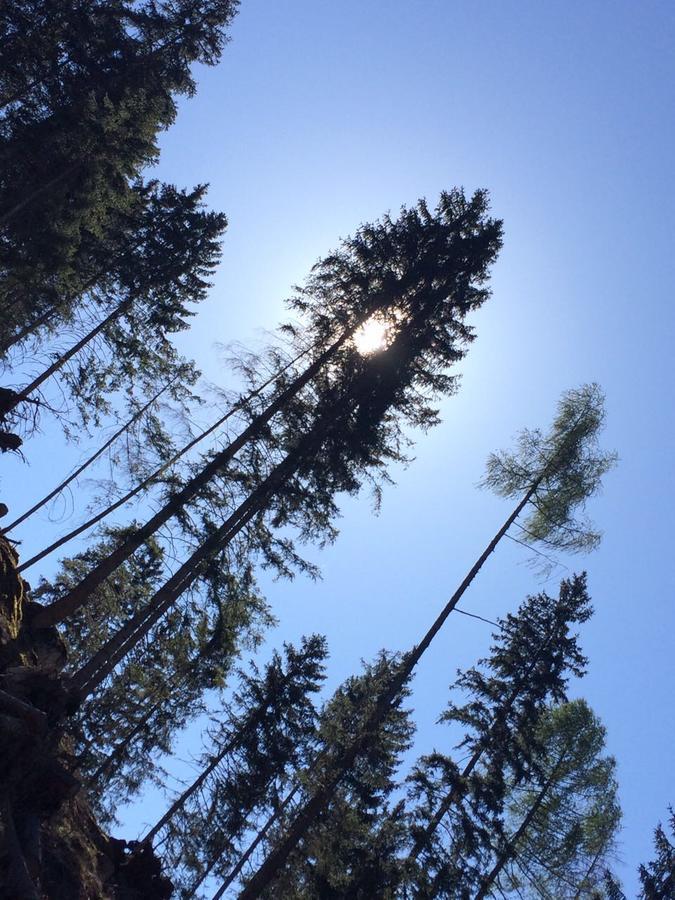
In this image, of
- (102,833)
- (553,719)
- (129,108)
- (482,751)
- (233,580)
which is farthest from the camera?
(553,719)

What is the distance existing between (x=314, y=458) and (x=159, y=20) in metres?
13.1

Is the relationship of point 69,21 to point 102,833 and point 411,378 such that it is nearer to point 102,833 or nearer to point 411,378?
point 411,378

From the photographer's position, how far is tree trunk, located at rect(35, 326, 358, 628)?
11.0m

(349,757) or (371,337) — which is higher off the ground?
(371,337)

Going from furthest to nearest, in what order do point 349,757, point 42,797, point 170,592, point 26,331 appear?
point 26,331 → point 349,757 → point 170,592 → point 42,797

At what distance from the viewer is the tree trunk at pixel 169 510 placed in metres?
11.0

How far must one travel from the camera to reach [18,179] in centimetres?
1449

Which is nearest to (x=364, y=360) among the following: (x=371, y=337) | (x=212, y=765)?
(x=371, y=337)

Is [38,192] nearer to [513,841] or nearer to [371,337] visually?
[371,337]

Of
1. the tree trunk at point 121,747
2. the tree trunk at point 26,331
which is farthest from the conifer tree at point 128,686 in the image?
the tree trunk at point 26,331

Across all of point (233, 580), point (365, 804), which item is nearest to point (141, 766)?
point (365, 804)

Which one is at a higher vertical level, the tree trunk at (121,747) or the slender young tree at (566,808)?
the slender young tree at (566,808)

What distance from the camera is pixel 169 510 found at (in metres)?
12.5

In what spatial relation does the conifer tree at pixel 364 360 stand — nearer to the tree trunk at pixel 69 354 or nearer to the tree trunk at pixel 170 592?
the tree trunk at pixel 170 592
